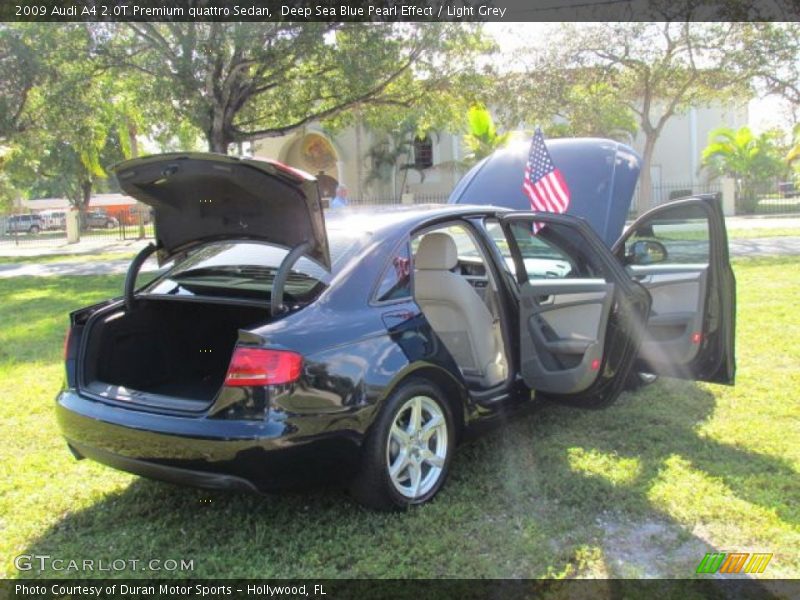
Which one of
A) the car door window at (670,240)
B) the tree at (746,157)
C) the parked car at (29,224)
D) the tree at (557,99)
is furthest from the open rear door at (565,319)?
the parked car at (29,224)

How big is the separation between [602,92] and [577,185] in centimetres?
1498

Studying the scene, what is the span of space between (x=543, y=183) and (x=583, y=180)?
2.47 ft

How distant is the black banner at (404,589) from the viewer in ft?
9.80

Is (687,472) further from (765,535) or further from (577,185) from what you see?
(577,185)

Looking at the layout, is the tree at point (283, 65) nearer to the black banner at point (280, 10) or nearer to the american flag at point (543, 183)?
the black banner at point (280, 10)

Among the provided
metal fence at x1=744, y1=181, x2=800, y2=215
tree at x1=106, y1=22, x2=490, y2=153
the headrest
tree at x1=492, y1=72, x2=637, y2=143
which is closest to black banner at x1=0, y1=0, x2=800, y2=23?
tree at x1=106, y1=22, x2=490, y2=153

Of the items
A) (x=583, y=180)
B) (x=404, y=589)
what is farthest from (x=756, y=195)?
(x=404, y=589)


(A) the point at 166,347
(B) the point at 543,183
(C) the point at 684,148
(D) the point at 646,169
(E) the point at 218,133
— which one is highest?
(C) the point at 684,148

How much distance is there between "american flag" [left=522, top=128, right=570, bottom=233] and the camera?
21.7 ft

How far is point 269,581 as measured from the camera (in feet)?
10.3

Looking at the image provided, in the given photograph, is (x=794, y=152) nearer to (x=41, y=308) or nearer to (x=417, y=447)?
(x=41, y=308)

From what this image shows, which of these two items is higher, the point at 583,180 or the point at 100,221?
the point at 583,180

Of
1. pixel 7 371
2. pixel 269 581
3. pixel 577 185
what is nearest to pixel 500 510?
pixel 269 581

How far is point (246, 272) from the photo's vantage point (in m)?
4.15
